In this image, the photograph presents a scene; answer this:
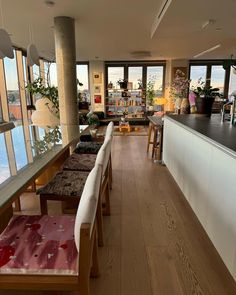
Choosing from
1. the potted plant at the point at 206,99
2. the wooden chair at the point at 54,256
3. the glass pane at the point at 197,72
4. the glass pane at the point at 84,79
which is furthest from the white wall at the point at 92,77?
the wooden chair at the point at 54,256

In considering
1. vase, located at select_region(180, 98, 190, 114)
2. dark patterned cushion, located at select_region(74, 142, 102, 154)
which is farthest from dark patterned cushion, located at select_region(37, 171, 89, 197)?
vase, located at select_region(180, 98, 190, 114)

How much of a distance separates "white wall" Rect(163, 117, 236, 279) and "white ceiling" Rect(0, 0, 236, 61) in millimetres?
2009

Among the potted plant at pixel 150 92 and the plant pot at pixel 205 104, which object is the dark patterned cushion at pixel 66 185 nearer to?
the plant pot at pixel 205 104

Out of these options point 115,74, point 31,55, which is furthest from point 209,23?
point 115,74

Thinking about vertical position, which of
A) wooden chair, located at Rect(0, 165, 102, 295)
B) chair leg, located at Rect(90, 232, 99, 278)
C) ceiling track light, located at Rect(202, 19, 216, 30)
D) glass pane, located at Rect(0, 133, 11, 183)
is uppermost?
ceiling track light, located at Rect(202, 19, 216, 30)

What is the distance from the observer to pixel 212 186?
1.67 meters

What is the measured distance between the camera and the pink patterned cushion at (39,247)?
1003mm

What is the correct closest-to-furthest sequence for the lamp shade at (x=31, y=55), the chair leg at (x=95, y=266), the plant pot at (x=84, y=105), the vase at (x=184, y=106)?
the chair leg at (x=95, y=266)
the lamp shade at (x=31, y=55)
the vase at (x=184, y=106)
the plant pot at (x=84, y=105)

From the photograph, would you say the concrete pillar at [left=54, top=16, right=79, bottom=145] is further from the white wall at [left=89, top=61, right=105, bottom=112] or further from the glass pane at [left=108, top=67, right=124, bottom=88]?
the glass pane at [left=108, top=67, right=124, bottom=88]

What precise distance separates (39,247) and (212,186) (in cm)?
124

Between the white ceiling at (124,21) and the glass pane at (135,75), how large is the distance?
287 cm

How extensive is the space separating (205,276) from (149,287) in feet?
1.33

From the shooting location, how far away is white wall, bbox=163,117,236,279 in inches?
54.7

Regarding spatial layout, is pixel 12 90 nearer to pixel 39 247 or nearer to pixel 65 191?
pixel 65 191
